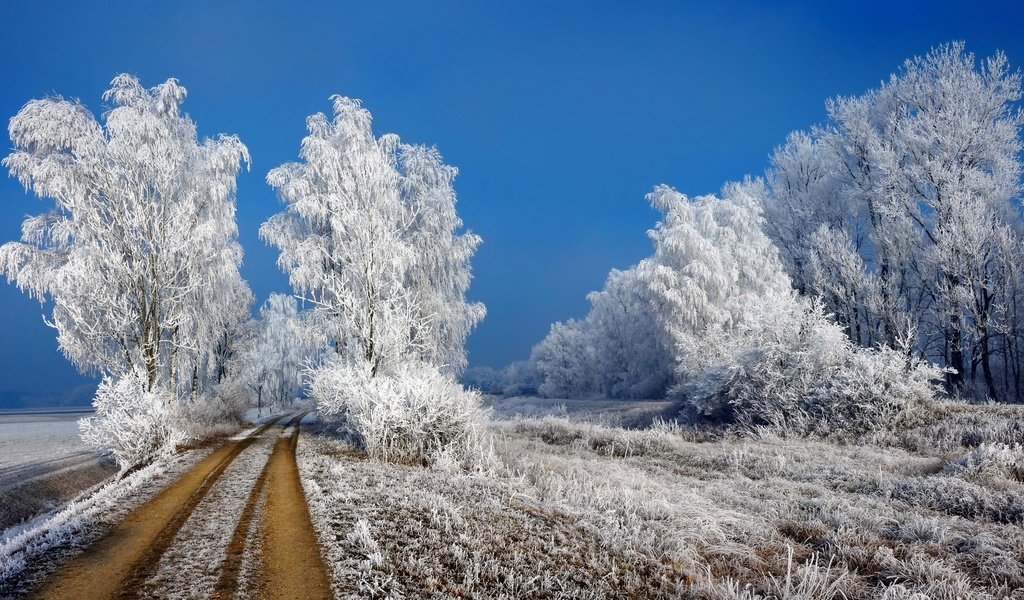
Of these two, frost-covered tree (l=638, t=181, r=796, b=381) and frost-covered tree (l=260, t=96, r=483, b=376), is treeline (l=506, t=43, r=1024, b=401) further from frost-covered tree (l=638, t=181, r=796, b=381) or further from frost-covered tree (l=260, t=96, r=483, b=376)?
frost-covered tree (l=260, t=96, r=483, b=376)

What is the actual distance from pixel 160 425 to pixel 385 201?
8628 millimetres

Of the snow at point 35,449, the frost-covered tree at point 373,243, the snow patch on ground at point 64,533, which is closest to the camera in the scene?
the snow patch on ground at point 64,533

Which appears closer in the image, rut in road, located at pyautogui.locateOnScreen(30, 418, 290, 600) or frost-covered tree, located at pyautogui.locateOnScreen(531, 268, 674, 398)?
rut in road, located at pyautogui.locateOnScreen(30, 418, 290, 600)

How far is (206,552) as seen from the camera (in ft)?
15.5

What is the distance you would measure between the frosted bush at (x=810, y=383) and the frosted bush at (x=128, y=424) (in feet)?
55.2

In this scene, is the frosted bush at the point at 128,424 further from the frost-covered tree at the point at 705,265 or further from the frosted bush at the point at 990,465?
the frost-covered tree at the point at 705,265

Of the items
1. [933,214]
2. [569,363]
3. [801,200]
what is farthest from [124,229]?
[569,363]

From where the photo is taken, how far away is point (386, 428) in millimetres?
10578

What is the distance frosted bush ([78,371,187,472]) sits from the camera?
10.6 metres

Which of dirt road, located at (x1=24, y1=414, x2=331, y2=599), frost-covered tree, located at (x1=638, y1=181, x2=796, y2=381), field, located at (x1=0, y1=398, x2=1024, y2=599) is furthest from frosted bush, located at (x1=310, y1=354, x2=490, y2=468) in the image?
frost-covered tree, located at (x1=638, y1=181, x2=796, y2=381)

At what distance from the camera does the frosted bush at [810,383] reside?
13383mm

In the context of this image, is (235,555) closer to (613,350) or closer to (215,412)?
(215,412)

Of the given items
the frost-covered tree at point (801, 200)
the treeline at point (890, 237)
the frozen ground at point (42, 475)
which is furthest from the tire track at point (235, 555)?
the frost-covered tree at point (801, 200)

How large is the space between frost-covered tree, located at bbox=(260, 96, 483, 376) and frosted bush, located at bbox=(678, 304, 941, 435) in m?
10.4
